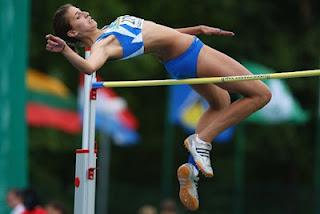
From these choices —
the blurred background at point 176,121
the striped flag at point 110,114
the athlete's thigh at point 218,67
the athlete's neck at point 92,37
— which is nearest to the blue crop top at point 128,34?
the athlete's neck at point 92,37

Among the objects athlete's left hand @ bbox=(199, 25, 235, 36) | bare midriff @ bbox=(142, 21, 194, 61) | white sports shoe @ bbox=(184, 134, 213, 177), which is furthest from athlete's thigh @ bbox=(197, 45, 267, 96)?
white sports shoe @ bbox=(184, 134, 213, 177)

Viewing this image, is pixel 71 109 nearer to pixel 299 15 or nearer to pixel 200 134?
pixel 299 15

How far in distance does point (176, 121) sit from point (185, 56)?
13.2 meters

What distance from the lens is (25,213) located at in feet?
42.5

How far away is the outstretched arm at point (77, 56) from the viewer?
8414 mm

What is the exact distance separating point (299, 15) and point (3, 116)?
15051 mm

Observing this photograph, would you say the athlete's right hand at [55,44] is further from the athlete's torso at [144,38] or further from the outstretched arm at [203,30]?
the outstretched arm at [203,30]

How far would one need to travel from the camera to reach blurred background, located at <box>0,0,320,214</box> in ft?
77.2

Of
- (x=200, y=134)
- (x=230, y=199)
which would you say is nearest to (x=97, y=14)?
(x=230, y=199)

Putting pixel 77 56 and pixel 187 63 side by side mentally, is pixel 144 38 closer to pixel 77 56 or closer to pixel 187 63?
pixel 187 63

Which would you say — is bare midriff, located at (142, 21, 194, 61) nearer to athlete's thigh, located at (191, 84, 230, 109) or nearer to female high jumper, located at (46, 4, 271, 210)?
female high jumper, located at (46, 4, 271, 210)

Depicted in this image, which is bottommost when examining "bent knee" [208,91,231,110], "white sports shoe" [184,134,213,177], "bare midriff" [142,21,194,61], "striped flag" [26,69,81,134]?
"white sports shoe" [184,134,213,177]

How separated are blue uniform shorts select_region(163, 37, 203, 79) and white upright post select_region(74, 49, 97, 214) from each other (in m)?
0.62

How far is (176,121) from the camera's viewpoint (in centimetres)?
2253
